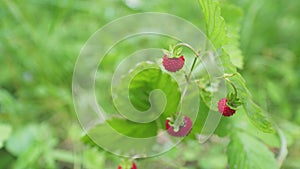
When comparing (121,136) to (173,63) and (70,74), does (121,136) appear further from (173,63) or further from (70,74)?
(70,74)

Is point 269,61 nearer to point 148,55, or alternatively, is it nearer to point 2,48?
point 148,55

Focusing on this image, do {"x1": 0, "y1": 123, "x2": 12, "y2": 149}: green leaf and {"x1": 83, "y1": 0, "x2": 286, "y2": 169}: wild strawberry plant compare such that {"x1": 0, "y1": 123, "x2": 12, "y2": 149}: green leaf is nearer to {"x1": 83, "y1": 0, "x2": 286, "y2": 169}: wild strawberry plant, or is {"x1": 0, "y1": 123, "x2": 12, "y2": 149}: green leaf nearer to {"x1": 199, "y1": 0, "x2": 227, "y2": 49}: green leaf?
{"x1": 83, "y1": 0, "x2": 286, "y2": 169}: wild strawberry plant

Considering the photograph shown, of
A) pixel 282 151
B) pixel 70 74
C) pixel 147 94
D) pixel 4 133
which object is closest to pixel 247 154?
pixel 282 151

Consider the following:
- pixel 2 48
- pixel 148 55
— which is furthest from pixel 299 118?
pixel 2 48

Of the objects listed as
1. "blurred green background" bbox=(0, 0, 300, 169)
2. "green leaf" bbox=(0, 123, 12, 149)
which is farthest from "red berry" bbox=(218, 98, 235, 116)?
"green leaf" bbox=(0, 123, 12, 149)

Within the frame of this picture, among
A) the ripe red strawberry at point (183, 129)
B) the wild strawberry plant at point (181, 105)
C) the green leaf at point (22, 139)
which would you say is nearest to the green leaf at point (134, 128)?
the wild strawberry plant at point (181, 105)
